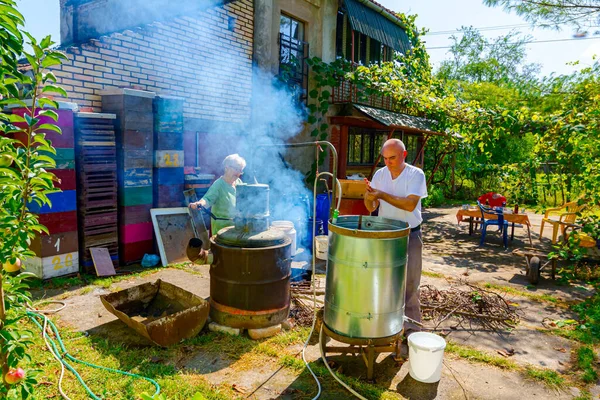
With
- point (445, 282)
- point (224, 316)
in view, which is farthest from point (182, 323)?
point (445, 282)

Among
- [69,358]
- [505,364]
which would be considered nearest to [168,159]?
[69,358]

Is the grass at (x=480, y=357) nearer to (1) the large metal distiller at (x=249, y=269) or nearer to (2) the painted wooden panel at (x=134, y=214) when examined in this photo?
(1) the large metal distiller at (x=249, y=269)

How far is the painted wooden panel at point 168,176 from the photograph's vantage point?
7406 mm

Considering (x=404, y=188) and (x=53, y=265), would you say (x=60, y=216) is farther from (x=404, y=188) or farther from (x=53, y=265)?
(x=404, y=188)

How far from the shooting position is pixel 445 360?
4375 millimetres

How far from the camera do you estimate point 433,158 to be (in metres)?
19.5

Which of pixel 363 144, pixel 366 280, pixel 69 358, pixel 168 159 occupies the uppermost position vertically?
→ pixel 363 144

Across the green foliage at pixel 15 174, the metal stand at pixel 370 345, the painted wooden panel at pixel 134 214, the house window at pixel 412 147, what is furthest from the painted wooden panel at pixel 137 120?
the house window at pixel 412 147

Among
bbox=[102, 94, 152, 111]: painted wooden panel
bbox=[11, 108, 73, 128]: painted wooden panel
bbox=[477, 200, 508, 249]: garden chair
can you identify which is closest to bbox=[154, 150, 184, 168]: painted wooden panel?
bbox=[102, 94, 152, 111]: painted wooden panel

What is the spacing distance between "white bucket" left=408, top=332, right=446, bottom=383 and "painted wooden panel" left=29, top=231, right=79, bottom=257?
5.28 metres

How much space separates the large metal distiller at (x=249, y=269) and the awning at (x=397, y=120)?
8166 mm

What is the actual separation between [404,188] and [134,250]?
5.07m

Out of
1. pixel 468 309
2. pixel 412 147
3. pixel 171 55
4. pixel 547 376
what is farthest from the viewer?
pixel 412 147

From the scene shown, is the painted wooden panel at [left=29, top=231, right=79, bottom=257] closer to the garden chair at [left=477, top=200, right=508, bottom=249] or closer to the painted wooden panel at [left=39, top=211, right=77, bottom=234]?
the painted wooden panel at [left=39, top=211, right=77, bottom=234]
